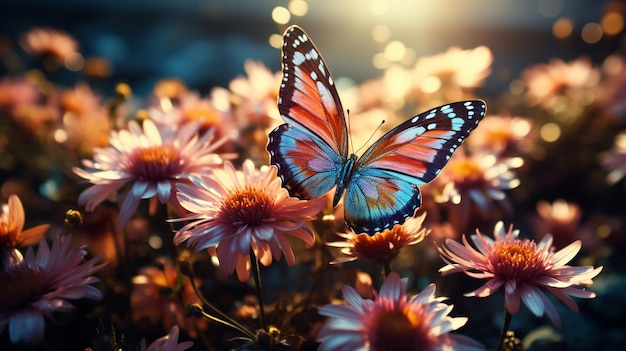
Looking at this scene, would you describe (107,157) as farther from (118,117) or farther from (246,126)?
(118,117)

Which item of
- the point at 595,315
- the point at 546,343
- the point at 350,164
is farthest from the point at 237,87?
the point at 595,315

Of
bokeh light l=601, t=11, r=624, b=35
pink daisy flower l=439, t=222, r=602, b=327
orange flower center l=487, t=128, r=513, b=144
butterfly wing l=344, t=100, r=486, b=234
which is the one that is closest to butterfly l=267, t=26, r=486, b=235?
butterfly wing l=344, t=100, r=486, b=234

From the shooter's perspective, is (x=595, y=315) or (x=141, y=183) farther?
(x=595, y=315)

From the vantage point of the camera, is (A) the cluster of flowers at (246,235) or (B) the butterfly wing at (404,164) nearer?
(A) the cluster of flowers at (246,235)

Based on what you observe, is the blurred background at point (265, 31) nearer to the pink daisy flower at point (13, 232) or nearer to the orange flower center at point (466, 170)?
the orange flower center at point (466, 170)

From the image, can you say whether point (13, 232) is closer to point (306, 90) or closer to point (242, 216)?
point (242, 216)

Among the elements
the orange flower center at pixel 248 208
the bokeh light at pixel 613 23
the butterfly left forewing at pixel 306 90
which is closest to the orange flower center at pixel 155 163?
the orange flower center at pixel 248 208
